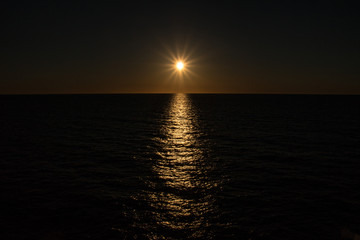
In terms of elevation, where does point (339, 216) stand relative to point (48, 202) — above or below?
above

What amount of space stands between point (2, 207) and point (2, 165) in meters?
10.8

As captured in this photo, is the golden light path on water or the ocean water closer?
the ocean water

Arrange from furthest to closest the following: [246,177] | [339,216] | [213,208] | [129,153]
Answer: [129,153] → [246,177] → [213,208] → [339,216]

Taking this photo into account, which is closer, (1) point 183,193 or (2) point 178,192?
(1) point 183,193

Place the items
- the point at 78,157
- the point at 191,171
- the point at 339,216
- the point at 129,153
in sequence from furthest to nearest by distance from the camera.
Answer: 1. the point at 129,153
2. the point at 78,157
3. the point at 191,171
4. the point at 339,216

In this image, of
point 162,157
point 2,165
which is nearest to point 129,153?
point 162,157

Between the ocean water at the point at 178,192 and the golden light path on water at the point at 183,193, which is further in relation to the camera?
the golden light path on water at the point at 183,193

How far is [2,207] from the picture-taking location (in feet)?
48.2

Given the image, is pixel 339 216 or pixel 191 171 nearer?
pixel 339 216

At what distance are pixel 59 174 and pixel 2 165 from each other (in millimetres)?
7009

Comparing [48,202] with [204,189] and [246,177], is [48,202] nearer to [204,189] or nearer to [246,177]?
[204,189]

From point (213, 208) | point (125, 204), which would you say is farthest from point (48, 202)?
point (213, 208)

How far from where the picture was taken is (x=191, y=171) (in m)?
22.7

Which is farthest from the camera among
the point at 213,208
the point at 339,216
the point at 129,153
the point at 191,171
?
the point at 129,153
